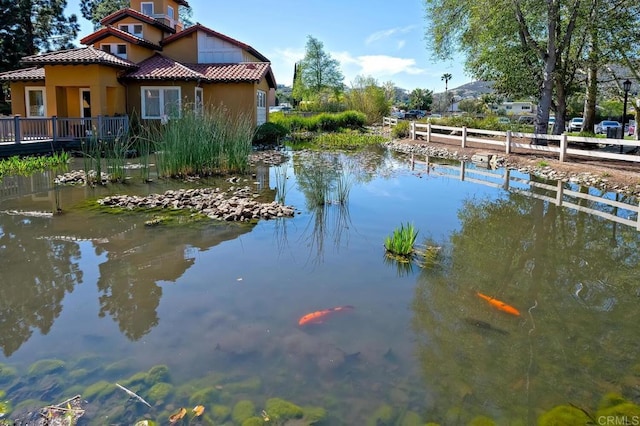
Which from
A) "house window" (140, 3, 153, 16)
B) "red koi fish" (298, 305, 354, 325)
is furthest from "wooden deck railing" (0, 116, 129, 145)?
"red koi fish" (298, 305, 354, 325)

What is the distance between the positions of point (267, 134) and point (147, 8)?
9246 mm

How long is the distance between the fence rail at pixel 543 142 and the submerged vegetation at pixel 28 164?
1397 cm

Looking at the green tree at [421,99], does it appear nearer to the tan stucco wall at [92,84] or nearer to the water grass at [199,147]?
the tan stucco wall at [92,84]

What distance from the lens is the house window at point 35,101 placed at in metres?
21.0

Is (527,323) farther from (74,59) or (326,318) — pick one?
(74,59)

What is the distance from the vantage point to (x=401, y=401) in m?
3.28

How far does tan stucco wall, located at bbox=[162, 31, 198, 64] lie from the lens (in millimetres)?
23266

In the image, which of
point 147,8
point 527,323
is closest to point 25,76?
point 147,8

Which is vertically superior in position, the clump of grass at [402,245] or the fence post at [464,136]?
the fence post at [464,136]

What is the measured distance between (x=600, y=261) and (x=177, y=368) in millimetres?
5473

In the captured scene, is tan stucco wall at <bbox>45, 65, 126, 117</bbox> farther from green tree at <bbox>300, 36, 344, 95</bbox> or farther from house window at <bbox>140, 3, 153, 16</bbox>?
green tree at <bbox>300, 36, 344, 95</bbox>

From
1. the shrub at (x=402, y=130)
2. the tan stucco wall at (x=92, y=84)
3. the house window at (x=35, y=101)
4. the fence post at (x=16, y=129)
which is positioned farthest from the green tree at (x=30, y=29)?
the shrub at (x=402, y=130)

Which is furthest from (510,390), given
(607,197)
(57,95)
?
(57,95)

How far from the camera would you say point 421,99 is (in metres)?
76.1
